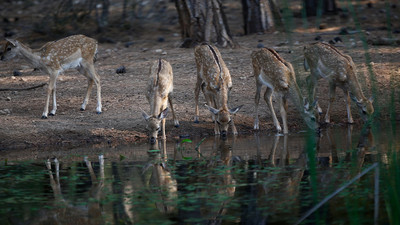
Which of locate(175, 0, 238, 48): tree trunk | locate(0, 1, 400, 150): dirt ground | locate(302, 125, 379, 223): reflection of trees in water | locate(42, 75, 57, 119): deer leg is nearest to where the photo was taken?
locate(302, 125, 379, 223): reflection of trees in water

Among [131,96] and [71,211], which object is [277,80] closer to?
[131,96]

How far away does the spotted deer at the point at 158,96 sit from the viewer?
988 cm

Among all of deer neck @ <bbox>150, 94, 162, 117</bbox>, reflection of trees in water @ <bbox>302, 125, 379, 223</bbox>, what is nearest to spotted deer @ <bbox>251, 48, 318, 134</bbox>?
reflection of trees in water @ <bbox>302, 125, 379, 223</bbox>

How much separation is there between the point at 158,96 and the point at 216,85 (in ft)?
3.57

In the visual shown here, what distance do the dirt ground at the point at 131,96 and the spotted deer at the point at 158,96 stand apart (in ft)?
1.47

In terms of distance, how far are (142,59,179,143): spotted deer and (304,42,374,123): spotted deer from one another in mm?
2884

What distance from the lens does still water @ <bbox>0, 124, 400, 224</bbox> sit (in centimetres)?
534

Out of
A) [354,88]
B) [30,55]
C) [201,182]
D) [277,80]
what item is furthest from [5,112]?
[354,88]

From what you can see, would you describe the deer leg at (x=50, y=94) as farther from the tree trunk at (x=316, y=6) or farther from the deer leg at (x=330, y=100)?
the tree trunk at (x=316, y=6)

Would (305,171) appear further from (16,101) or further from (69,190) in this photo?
(16,101)

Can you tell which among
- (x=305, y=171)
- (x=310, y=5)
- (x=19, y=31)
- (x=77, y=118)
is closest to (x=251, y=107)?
(x=77, y=118)

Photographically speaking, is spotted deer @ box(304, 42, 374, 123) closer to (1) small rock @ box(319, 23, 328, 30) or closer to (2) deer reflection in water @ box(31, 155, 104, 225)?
(2) deer reflection in water @ box(31, 155, 104, 225)

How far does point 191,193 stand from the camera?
628 cm

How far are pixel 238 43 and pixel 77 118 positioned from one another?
6840 millimetres
